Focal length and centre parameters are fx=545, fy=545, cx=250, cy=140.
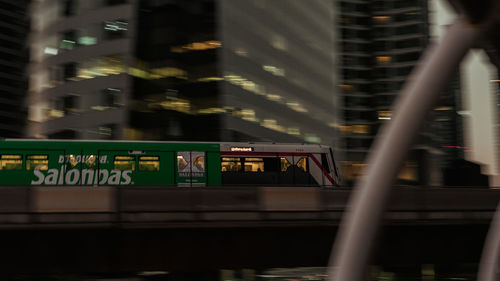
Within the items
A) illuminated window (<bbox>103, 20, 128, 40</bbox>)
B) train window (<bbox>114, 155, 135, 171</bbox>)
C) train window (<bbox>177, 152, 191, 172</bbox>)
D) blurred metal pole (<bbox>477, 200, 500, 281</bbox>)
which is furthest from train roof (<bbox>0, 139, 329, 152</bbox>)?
illuminated window (<bbox>103, 20, 128, 40</bbox>)

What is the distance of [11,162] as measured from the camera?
2336 centimetres

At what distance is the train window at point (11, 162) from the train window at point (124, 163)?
400 centimetres

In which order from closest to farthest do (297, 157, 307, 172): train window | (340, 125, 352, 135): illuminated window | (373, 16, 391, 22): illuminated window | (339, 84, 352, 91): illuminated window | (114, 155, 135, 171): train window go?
1. (114, 155, 135, 171): train window
2. (297, 157, 307, 172): train window
3. (340, 125, 352, 135): illuminated window
4. (373, 16, 391, 22): illuminated window
5. (339, 84, 352, 91): illuminated window

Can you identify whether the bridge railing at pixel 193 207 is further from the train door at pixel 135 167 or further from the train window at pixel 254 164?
the train door at pixel 135 167

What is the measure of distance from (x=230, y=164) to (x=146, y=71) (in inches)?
1260

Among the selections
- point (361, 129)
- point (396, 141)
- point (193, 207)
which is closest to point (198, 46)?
point (193, 207)

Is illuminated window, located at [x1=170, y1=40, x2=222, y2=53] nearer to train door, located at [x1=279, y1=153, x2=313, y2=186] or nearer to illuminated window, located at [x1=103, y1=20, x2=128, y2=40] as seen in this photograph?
illuminated window, located at [x1=103, y1=20, x2=128, y2=40]

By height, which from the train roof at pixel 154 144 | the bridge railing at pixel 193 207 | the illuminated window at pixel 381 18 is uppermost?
the illuminated window at pixel 381 18

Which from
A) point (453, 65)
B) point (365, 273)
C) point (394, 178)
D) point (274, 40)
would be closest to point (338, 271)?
point (365, 273)

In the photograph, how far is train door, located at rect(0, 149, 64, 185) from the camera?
23.3 m

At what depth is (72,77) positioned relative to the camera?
56750 mm

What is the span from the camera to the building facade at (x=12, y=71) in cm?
10162

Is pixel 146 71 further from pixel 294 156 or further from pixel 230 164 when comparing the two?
pixel 294 156

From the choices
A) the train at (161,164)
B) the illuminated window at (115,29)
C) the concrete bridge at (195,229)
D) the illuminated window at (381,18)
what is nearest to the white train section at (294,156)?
the train at (161,164)
